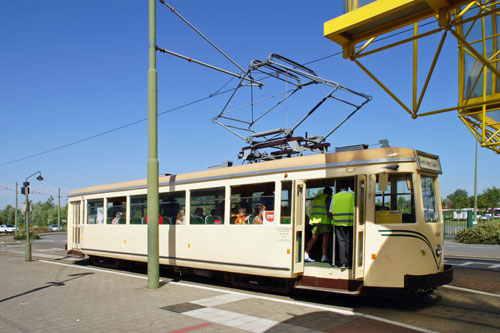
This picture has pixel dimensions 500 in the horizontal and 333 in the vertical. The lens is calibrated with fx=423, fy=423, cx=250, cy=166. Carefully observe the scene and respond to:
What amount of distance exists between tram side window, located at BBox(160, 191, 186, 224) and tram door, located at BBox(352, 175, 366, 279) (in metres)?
4.73

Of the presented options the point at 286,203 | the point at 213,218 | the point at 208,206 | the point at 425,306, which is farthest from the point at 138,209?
the point at 425,306

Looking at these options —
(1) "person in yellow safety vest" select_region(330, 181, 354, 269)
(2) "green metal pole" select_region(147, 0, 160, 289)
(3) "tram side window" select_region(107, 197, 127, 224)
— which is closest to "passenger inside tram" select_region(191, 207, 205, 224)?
(2) "green metal pole" select_region(147, 0, 160, 289)

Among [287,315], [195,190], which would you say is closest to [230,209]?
[195,190]

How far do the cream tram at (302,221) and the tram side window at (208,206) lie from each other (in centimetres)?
2

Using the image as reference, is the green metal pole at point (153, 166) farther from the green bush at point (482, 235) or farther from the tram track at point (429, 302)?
the green bush at point (482, 235)

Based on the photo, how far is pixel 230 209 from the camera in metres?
9.18

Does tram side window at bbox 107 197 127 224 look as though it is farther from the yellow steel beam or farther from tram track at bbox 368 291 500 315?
the yellow steel beam

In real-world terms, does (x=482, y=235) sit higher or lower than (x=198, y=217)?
lower

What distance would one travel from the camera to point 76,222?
49.6 ft

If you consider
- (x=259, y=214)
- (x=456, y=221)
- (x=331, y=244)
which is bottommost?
(x=456, y=221)

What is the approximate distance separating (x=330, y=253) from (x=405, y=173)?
90.0 inches

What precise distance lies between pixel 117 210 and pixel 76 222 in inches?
123

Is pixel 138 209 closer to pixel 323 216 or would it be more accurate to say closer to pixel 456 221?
pixel 323 216

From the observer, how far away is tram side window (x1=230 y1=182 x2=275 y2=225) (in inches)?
332
